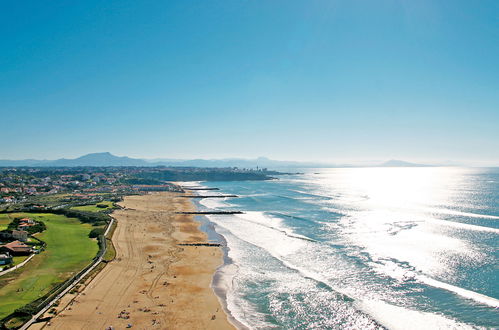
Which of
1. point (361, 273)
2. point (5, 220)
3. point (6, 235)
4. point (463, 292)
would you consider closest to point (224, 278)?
point (361, 273)

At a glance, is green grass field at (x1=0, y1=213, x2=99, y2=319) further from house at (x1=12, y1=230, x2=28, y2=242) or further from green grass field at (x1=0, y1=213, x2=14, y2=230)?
green grass field at (x1=0, y1=213, x2=14, y2=230)

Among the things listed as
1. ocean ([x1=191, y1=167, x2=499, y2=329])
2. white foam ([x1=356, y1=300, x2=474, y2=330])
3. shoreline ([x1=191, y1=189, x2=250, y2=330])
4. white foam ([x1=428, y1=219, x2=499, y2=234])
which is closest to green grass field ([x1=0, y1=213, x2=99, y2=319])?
shoreline ([x1=191, y1=189, x2=250, y2=330])

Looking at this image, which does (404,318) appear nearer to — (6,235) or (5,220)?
(6,235)

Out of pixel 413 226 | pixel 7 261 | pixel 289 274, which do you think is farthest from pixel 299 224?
pixel 7 261

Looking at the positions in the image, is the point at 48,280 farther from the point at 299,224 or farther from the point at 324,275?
the point at 299,224

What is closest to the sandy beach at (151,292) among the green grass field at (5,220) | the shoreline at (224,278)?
the shoreline at (224,278)
